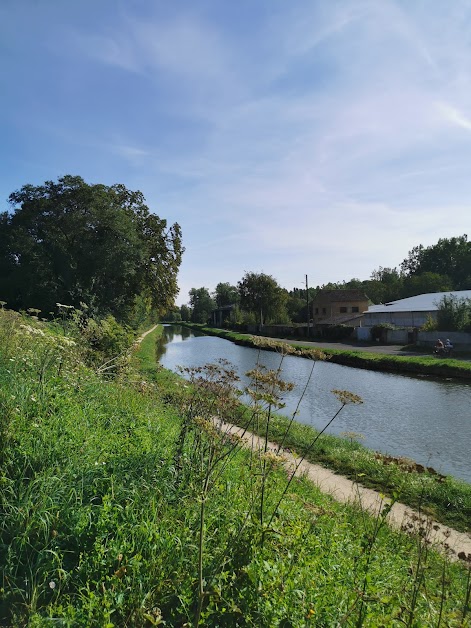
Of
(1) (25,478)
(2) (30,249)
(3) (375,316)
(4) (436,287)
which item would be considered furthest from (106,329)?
(4) (436,287)

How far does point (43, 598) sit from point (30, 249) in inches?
1024

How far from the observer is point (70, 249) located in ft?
88.0

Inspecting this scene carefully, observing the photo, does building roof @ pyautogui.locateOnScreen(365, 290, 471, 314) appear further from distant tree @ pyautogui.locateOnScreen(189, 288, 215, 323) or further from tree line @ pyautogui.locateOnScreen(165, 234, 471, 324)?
distant tree @ pyautogui.locateOnScreen(189, 288, 215, 323)

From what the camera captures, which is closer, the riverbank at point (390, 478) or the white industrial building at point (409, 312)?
the riverbank at point (390, 478)

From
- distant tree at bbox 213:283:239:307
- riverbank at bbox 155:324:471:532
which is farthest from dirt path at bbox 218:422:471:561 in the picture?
distant tree at bbox 213:283:239:307

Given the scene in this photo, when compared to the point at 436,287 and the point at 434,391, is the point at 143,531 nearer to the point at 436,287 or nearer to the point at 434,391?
the point at 434,391

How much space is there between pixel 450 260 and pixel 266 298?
125ft

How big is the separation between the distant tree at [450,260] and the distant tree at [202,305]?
5038cm

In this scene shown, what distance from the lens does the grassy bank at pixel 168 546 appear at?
2.48 metres

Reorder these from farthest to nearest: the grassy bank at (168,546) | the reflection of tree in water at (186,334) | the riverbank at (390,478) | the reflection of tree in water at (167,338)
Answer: the reflection of tree in water at (186,334), the reflection of tree in water at (167,338), the riverbank at (390,478), the grassy bank at (168,546)

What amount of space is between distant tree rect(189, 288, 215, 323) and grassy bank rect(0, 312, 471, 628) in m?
109

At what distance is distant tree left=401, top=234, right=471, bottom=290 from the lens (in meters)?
74.5

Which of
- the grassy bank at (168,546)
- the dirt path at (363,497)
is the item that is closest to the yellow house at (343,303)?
the dirt path at (363,497)

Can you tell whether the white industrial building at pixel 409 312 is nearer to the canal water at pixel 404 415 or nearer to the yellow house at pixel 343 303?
the yellow house at pixel 343 303
